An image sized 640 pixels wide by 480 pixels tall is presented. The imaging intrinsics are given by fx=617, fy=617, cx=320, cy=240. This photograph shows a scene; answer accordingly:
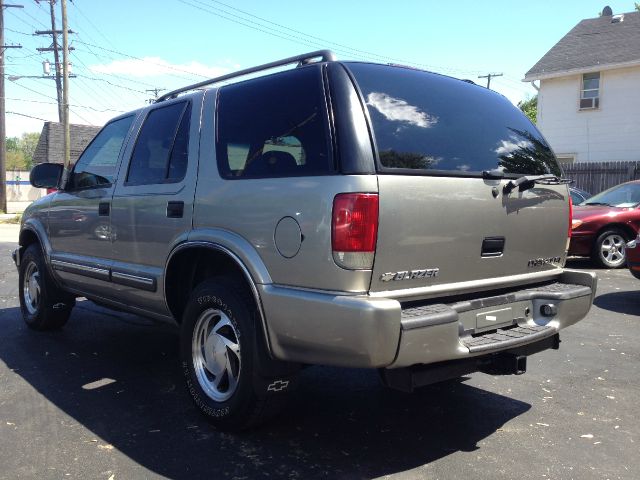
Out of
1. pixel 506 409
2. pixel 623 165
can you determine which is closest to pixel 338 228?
pixel 506 409

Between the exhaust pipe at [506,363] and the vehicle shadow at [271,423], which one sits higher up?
the exhaust pipe at [506,363]

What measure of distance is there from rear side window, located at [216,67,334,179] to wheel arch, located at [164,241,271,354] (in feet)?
1.56

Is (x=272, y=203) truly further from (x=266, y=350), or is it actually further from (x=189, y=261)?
(x=189, y=261)

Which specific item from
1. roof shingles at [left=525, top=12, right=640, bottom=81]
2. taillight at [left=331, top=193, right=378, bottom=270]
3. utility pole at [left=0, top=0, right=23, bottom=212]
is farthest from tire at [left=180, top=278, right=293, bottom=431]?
utility pole at [left=0, top=0, right=23, bottom=212]

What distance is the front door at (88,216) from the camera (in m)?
4.86

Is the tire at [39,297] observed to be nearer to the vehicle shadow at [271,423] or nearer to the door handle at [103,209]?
the vehicle shadow at [271,423]

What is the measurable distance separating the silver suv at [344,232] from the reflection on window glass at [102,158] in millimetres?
523

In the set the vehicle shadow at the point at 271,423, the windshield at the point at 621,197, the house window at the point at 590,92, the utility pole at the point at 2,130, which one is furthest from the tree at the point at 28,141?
the vehicle shadow at the point at 271,423

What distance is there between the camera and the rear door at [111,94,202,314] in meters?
4.03

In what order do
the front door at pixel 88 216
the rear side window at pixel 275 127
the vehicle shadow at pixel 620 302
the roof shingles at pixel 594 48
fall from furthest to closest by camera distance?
1. the roof shingles at pixel 594 48
2. the vehicle shadow at pixel 620 302
3. the front door at pixel 88 216
4. the rear side window at pixel 275 127

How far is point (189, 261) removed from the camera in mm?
4082

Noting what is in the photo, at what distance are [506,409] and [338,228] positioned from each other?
2055mm

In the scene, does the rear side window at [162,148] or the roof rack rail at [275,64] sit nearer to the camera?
the roof rack rail at [275,64]

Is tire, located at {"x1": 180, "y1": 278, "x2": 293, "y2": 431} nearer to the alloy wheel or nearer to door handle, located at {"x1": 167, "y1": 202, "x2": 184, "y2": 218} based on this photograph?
the alloy wheel
